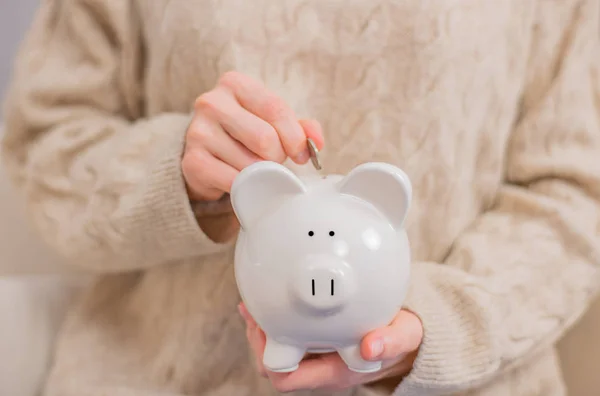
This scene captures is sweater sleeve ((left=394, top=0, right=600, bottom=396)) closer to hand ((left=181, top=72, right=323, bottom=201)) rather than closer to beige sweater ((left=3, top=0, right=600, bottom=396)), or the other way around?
beige sweater ((left=3, top=0, right=600, bottom=396))

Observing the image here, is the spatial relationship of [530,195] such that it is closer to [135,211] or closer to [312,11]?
[312,11]

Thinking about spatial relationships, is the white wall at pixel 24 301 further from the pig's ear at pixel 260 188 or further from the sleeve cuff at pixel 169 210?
the pig's ear at pixel 260 188

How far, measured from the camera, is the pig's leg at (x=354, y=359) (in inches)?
16.3

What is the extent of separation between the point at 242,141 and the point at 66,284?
0.49m

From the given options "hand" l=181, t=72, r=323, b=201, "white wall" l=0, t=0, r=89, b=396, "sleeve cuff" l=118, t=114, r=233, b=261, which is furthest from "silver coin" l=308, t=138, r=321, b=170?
"white wall" l=0, t=0, r=89, b=396

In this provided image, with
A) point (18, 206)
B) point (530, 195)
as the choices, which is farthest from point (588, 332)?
point (18, 206)

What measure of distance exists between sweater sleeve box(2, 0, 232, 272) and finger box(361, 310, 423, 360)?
0.18 meters

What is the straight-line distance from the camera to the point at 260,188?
399 millimetres

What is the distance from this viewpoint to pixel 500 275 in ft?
1.93

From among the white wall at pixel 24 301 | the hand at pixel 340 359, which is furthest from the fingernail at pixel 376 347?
the white wall at pixel 24 301

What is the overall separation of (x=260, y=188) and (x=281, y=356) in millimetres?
117

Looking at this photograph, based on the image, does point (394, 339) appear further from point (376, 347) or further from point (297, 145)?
point (297, 145)

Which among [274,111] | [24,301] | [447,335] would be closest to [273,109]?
[274,111]

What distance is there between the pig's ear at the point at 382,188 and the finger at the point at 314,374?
0.12 m
